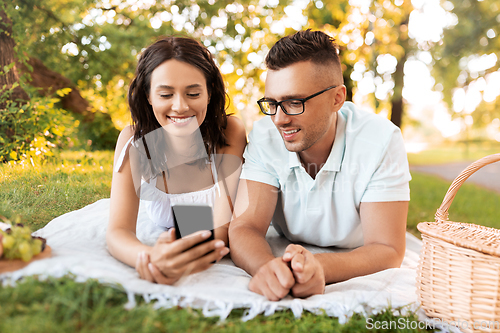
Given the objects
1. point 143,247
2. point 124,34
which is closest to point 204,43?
point 124,34

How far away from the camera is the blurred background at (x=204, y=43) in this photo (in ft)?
7.87

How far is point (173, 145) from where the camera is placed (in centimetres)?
243

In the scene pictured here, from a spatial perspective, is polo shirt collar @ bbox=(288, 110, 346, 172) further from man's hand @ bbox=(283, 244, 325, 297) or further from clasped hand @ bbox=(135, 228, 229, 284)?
clasped hand @ bbox=(135, 228, 229, 284)

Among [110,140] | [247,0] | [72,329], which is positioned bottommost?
[72,329]

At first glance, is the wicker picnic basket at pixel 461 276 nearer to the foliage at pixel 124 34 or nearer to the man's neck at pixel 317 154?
the man's neck at pixel 317 154

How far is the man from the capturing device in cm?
204

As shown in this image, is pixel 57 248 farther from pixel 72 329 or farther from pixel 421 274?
pixel 421 274

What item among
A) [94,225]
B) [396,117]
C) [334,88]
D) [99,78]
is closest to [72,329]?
[94,225]

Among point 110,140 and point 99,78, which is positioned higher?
point 99,78

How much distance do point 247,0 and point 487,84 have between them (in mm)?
9726

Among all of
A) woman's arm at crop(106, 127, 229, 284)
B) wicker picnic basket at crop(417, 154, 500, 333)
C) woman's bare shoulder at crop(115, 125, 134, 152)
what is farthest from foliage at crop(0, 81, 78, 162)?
wicker picnic basket at crop(417, 154, 500, 333)

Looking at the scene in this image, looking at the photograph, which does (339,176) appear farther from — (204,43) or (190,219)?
(204,43)

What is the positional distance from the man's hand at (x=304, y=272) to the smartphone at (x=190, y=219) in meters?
0.38

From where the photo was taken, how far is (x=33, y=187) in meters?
2.05
